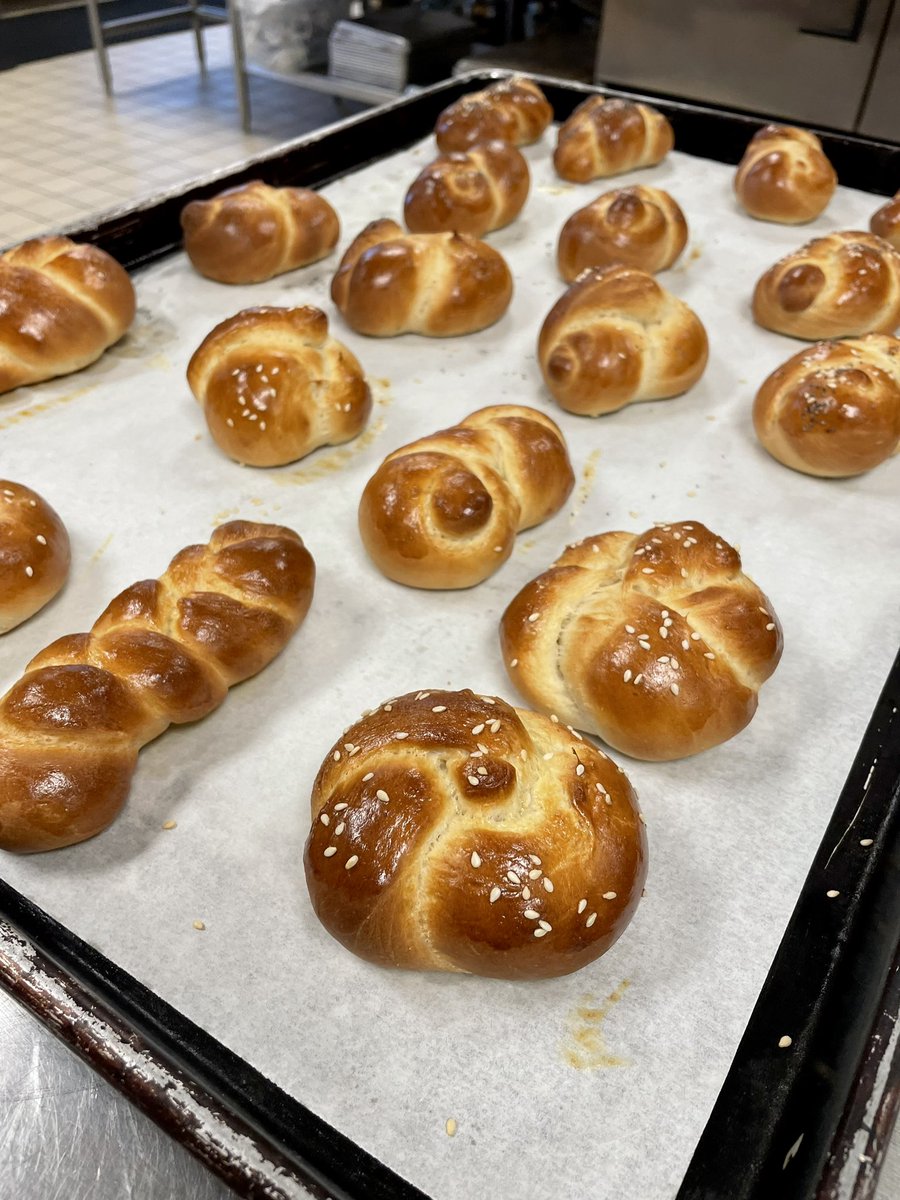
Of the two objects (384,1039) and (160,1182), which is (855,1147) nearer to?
(384,1039)

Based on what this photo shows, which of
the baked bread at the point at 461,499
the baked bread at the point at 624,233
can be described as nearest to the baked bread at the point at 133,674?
the baked bread at the point at 461,499

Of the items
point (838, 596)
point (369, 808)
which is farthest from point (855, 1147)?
point (838, 596)

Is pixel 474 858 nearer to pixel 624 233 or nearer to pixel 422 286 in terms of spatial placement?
pixel 422 286

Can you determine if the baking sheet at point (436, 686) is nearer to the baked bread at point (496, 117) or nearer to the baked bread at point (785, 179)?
the baked bread at point (785, 179)

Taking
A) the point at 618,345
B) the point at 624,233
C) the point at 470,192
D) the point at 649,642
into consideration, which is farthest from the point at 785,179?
the point at 649,642

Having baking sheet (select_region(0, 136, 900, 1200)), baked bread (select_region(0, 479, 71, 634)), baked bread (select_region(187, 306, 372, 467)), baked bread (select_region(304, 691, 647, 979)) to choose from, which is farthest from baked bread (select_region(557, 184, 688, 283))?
baked bread (select_region(304, 691, 647, 979))
